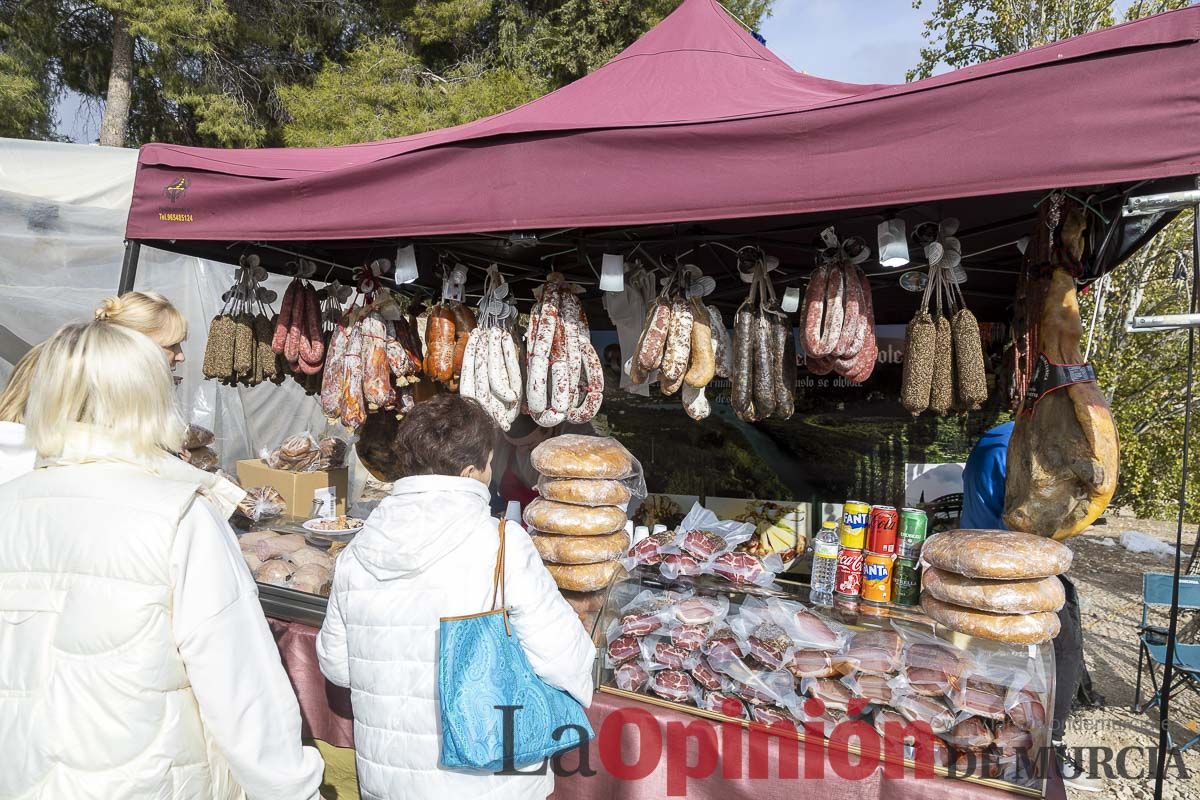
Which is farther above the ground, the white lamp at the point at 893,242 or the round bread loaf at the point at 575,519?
the white lamp at the point at 893,242

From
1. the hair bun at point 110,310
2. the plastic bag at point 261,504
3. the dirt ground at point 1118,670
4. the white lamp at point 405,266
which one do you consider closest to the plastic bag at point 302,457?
the plastic bag at point 261,504

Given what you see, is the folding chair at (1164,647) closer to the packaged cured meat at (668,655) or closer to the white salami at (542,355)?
the packaged cured meat at (668,655)

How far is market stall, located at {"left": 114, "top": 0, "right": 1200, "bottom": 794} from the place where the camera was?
5.61ft

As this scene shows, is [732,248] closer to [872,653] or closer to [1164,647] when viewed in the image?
[872,653]

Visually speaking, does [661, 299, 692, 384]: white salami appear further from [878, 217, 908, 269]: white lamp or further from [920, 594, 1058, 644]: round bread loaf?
[920, 594, 1058, 644]: round bread loaf

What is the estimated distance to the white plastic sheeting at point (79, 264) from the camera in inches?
265

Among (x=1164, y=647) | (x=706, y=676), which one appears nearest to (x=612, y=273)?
(x=706, y=676)

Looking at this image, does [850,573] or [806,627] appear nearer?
[806,627]

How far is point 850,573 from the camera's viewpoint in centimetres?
223

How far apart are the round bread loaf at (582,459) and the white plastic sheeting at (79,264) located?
20.0 ft

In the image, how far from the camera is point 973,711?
70.1 inches

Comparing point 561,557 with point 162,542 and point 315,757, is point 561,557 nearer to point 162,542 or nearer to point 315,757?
point 315,757

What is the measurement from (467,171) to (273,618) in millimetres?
2112

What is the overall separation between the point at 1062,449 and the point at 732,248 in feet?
5.41
